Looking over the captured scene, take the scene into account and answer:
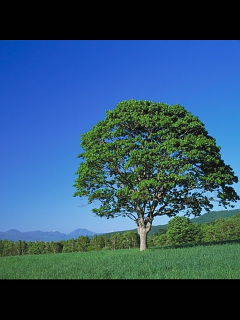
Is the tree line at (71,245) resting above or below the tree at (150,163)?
below

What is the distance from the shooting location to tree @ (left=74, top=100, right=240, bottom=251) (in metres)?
19.9

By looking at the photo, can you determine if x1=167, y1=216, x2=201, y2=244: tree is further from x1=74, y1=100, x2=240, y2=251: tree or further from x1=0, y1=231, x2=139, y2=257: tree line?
x1=74, y1=100, x2=240, y2=251: tree

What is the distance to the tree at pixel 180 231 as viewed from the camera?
182 ft

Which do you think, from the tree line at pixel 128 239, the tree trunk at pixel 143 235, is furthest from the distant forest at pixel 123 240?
the tree trunk at pixel 143 235

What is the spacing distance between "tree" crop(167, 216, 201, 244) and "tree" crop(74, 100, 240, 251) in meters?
33.7

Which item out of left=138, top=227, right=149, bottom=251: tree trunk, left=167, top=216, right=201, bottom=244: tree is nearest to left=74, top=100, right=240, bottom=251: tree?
left=138, top=227, right=149, bottom=251: tree trunk

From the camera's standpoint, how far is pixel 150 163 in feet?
64.9

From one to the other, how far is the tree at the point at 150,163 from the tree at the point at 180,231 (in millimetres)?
33724

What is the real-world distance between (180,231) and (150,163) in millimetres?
39283

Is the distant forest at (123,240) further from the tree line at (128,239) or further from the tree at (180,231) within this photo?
the tree at (180,231)

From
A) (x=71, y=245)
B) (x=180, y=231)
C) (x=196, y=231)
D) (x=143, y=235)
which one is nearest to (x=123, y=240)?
(x=71, y=245)
